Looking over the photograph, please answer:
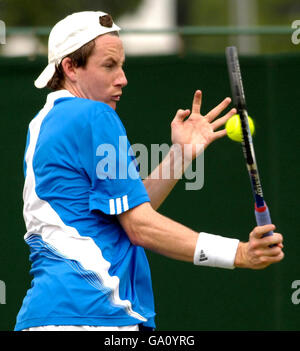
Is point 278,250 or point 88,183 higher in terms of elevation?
point 88,183

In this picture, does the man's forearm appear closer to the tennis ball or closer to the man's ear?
the tennis ball

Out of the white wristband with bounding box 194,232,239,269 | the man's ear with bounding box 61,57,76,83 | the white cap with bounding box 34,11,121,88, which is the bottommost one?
the white wristband with bounding box 194,232,239,269

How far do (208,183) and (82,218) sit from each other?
2.67 meters

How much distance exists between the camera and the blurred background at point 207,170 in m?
6.06

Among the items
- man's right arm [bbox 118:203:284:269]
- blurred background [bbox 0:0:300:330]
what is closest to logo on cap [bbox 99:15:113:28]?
man's right arm [bbox 118:203:284:269]

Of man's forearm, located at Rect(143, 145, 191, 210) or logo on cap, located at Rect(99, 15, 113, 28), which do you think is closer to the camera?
logo on cap, located at Rect(99, 15, 113, 28)

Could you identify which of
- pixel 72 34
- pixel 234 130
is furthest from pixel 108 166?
pixel 234 130

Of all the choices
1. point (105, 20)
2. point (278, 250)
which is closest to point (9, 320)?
point (105, 20)

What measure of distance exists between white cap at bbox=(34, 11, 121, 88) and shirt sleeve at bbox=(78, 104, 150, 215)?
0.41 m

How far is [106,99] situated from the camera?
3.87m

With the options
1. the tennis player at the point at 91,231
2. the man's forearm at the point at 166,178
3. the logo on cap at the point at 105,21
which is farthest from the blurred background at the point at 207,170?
the tennis player at the point at 91,231

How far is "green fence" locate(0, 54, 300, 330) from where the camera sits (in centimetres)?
607
